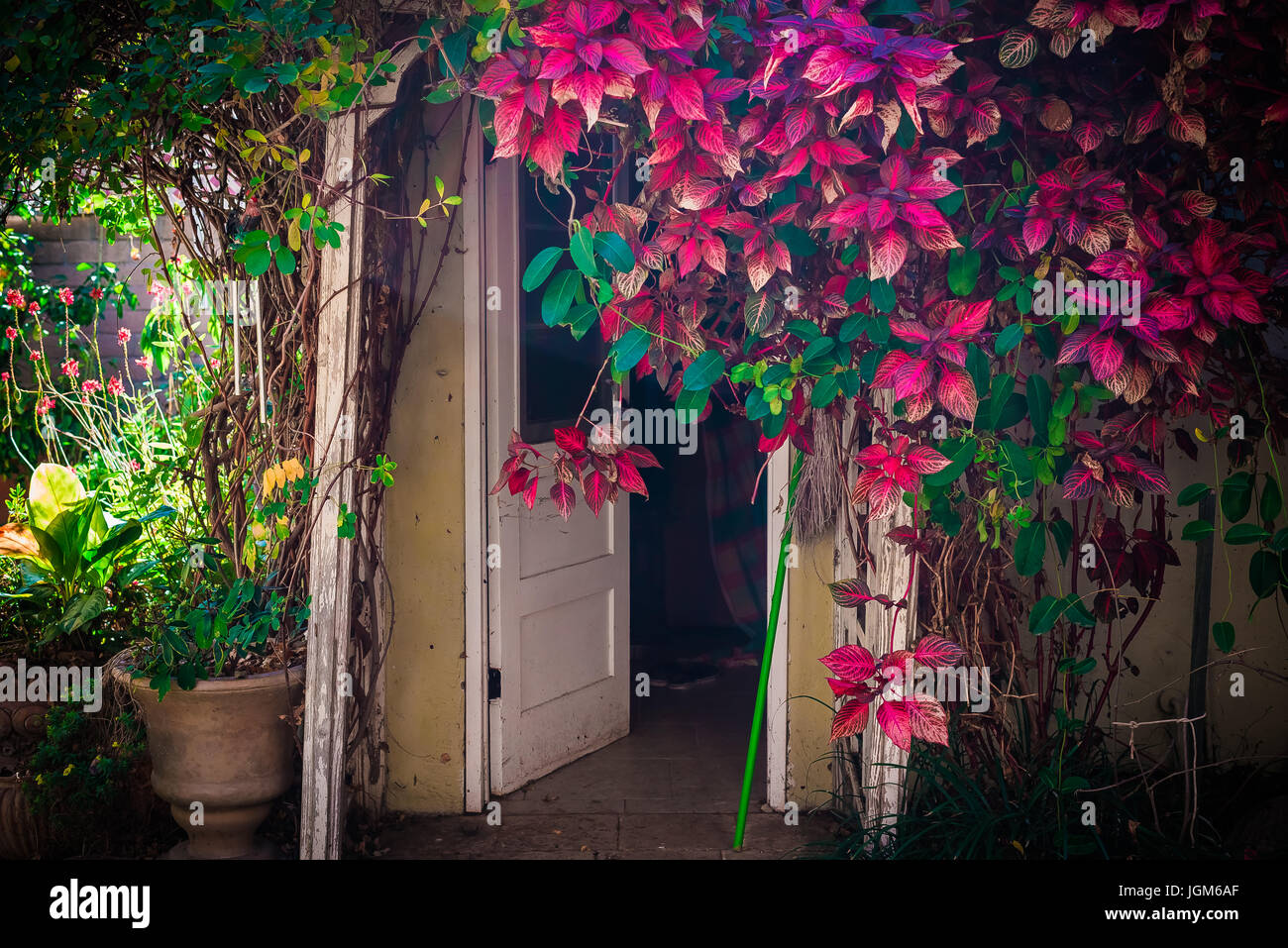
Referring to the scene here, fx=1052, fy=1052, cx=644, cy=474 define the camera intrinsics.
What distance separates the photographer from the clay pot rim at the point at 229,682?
2.98 meters

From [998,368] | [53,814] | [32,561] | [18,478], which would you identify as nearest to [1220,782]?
[998,368]

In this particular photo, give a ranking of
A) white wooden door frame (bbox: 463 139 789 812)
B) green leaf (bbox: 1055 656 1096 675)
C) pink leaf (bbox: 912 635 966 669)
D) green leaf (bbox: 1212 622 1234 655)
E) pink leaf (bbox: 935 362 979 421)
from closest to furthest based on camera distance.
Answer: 1. pink leaf (bbox: 935 362 979 421)
2. pink leaf (bbox: 912 635 966 669)
3. green leaf (bbox: 1212 622 1234 655)
4. green leaf (bbox: 1055 656 1096 675)
5. white wooden door frame (bbox: 463 139 789 812)

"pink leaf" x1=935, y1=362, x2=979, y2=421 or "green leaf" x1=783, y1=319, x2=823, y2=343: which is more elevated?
"green leaf" x1=783, y1=319, x2=823, y2=343

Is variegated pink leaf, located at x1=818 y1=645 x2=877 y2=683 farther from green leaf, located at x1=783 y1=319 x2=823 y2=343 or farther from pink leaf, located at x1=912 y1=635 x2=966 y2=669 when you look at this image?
green leaf, located at x1=783 y1=319 x2=823 y2=343

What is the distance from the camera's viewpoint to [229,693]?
3.00 metres

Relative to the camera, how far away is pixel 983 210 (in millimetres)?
2576

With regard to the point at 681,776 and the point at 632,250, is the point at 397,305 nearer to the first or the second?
the point at 632,250

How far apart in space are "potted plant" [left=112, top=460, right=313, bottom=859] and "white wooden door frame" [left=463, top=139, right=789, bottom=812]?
0.58 meters

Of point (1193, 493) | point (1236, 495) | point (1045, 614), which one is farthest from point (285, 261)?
point (1236, 495)

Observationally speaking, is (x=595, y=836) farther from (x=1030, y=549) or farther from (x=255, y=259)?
(x=255, y=259)

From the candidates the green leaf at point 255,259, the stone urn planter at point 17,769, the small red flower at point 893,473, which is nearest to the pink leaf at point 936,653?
the small red flower at point 893,473

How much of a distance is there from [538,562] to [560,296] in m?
1.49

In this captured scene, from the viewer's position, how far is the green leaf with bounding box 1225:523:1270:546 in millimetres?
2342

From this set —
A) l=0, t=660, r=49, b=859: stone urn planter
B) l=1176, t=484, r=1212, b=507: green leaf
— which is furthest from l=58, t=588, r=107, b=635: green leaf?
l=1176, t=484, r=1212, b=507: green leaf
